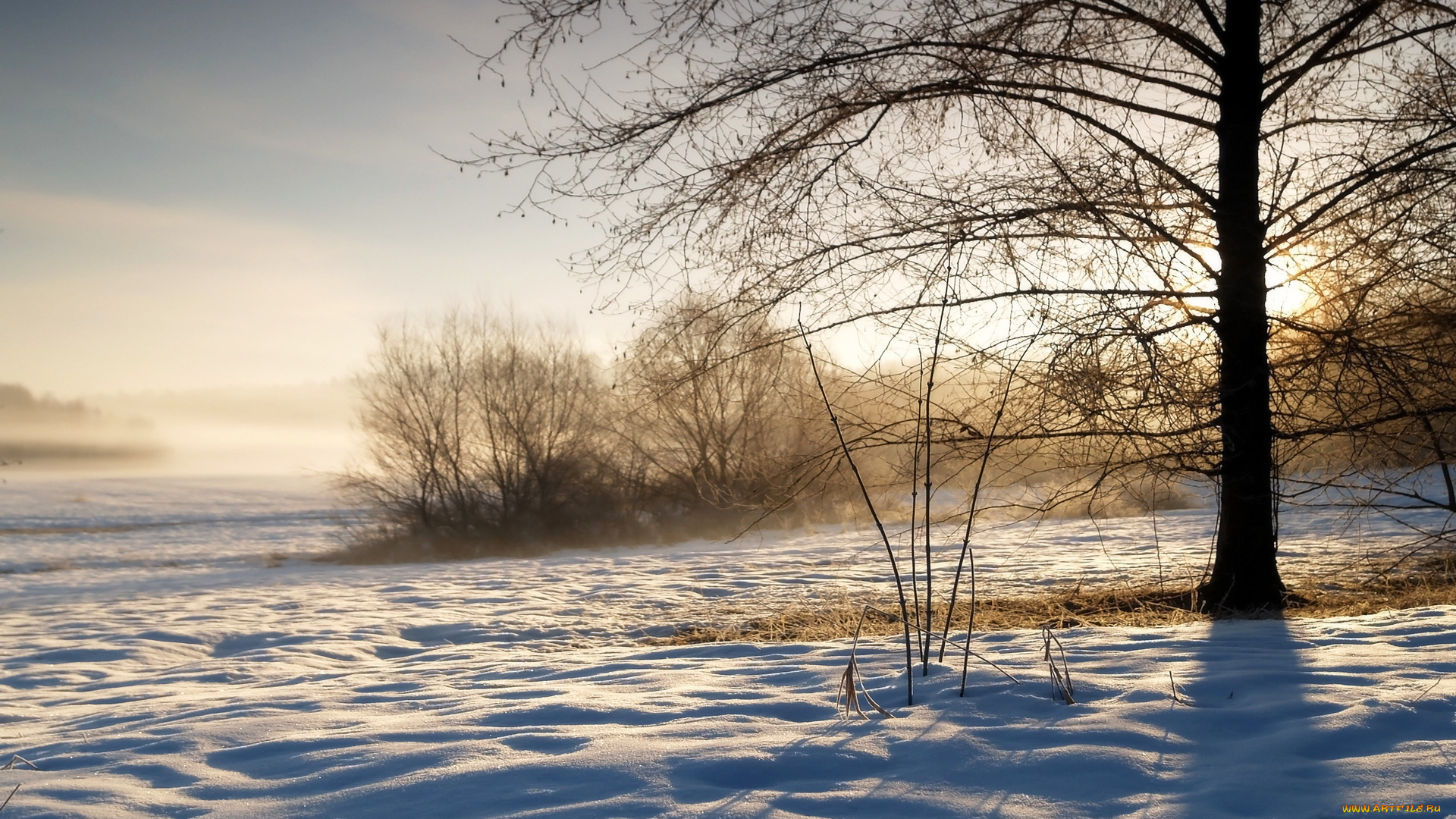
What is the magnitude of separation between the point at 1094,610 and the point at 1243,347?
2.02 meters

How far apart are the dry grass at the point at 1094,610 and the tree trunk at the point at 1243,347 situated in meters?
0.30

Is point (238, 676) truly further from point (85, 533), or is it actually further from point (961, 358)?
point (85, 533)

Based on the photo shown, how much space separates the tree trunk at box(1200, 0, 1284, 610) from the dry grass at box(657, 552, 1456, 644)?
11.7 inches

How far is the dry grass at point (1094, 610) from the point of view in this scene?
18.9 ft

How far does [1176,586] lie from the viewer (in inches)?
273

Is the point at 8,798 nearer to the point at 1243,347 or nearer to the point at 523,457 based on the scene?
the point at 1243,347

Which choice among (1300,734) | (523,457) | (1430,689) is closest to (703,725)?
(1300,734)

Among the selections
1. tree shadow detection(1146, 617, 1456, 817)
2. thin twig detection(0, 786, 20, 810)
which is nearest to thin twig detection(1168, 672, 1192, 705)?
tree shadow detection(1146, 617, 1456, 817)

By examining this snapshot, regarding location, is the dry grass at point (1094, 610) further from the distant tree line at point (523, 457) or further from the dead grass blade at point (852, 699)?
the distant tree line at point (523, 457)

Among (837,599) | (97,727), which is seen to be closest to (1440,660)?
(837,599)

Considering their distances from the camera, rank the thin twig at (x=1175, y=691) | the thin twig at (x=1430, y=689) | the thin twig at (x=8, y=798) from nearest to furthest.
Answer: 1. the thin twig at (x=8, y=798)
2. the thin twig at (x=1430, y=689)
3. the thin twig at (x=1175, y=691)

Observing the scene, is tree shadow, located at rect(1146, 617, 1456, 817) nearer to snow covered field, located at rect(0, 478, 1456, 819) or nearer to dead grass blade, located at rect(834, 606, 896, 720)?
snow covered field, located at rect(0, 478, 1456, 819)

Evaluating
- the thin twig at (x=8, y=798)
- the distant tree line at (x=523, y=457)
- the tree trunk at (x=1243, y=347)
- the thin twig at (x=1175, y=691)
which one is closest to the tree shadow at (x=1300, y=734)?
the thin twig at (x=1175, y=691)

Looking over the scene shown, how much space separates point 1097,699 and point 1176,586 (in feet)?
13.6
